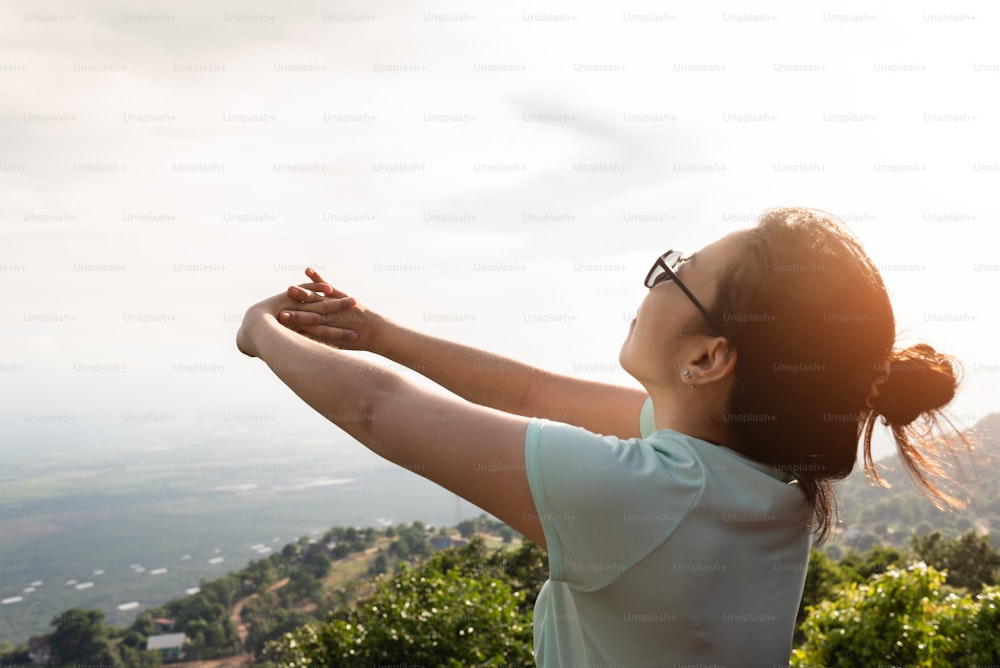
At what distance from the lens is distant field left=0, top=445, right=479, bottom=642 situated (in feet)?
114

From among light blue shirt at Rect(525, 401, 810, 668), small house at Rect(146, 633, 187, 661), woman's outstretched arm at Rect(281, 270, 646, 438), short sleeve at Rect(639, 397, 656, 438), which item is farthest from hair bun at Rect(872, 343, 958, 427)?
small house at Rect(146, 633, 187, 661)

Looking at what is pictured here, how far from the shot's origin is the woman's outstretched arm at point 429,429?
114 cm

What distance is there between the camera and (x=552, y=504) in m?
1.10

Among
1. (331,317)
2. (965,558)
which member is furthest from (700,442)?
(965,558)

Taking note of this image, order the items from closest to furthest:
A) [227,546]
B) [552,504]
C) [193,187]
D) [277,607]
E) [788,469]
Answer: [552,504]
[788,469]
[277,607]
[227,546]
[193,187]

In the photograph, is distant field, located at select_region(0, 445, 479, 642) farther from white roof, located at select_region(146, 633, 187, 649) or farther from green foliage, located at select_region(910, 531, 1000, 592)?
green foliage, located at select_region(910, 531, 1000, 592)

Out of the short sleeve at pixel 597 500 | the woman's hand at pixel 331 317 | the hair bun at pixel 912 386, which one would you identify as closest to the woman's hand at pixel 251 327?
the woman's hand at pixel 331 317

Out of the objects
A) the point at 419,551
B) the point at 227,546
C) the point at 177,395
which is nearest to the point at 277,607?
the point at 419,551

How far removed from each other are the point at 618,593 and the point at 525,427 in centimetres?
31

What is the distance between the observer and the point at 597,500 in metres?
1.10

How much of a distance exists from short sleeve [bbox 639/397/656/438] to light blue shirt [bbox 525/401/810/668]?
466 mm

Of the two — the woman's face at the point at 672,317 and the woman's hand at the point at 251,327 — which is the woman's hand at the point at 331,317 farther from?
the woman's face at the point at 672,317

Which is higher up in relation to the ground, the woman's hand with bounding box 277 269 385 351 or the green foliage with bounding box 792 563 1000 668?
the woman's hand with bounding box 277 269 385 351

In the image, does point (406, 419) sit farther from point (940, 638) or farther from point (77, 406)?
point (77, 406)
